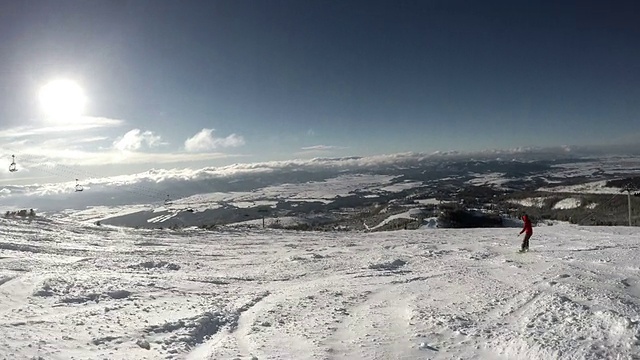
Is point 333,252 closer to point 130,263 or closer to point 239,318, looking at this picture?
point 130,263

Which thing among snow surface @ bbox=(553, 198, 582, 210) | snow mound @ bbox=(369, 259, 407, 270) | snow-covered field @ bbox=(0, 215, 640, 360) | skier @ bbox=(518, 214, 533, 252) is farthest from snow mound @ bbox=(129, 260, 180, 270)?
snow surface @ bbox=(553, 198, 582, 210)

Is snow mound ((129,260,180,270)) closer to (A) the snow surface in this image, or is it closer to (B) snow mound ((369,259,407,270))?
(B) snow mound ((369,259,407,270))

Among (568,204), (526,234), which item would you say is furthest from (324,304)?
(568,204)

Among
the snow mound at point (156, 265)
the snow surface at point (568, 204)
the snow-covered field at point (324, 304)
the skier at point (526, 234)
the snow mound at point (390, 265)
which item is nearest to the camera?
the snow-covered field at point (324, 304)

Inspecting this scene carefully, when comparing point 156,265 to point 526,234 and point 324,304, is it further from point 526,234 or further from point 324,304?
point 526,234

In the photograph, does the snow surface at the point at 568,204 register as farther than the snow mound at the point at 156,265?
Yes

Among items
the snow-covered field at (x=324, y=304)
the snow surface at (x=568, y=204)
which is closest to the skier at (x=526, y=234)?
the snow-covered field at (x=324, y=304)

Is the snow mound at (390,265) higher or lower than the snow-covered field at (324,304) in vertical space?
lower

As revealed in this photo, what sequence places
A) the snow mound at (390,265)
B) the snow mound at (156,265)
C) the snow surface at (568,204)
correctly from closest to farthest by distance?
the snow mound at (390,265)
the snow mound at (156,265)
the snow surface at (568,204)

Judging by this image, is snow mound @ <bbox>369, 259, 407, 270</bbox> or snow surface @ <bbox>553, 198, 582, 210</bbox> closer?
snow mound @ <bbox>369, 259, 407, 270</bbox>

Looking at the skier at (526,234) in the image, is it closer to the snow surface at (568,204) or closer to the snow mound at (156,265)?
the snow mound at (156,265)
